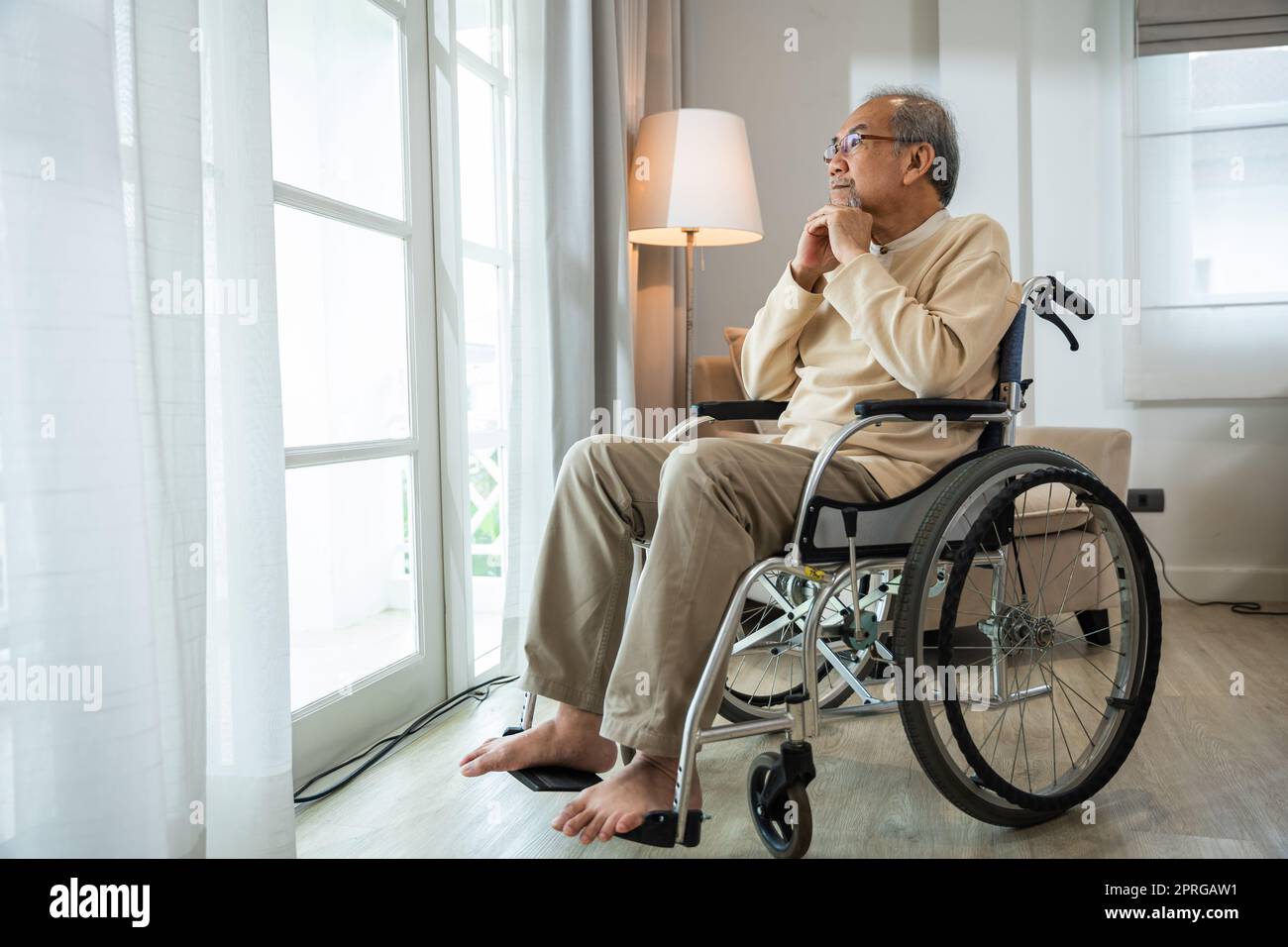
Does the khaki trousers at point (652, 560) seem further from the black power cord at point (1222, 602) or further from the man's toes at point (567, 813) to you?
the black power cord at point (1222, 602)

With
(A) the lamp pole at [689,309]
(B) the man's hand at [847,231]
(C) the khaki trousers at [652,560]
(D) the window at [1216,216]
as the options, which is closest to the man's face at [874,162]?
(B) the man's hand at [847,231]

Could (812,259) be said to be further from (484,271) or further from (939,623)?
(484,271)

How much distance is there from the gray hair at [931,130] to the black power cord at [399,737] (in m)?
1.34

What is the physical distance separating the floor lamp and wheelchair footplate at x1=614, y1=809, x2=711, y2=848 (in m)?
1.78

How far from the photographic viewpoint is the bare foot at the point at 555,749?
4.57ft

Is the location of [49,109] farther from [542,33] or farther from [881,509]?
[542,33]

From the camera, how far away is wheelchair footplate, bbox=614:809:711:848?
1172 mm

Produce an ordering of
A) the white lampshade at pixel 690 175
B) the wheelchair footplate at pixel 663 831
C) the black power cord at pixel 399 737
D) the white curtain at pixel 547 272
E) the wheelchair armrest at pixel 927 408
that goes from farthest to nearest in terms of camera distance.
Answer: the white lampshade at pixel 690 175 → the white curtain at pixel 547 272 → the black power cord at pixel 399 737 → the wheelchair armrest at pixel 927 408 → the wheelchair footplate at pixel 663 831

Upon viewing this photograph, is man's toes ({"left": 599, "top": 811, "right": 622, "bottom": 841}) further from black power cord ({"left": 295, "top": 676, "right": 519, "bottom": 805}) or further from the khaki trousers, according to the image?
black power cord ({"left": 295, "top": 676, "right": 519, "bottom": 805})

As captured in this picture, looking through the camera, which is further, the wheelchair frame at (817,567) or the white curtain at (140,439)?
the wheelchair frame at (817,567)

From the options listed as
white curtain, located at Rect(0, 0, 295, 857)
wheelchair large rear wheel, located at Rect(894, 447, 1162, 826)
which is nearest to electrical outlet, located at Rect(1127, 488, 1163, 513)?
wheelchair large rear wheel, located at Rect(894, 447, 1162, 826)

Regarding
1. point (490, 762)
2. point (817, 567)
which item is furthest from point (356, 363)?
point (817, 567)
